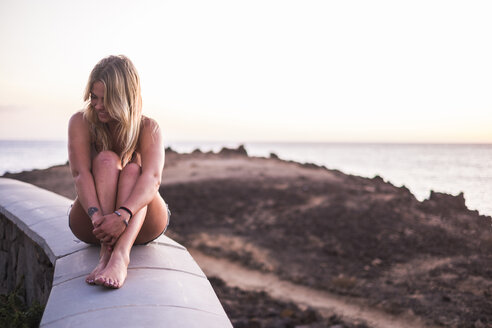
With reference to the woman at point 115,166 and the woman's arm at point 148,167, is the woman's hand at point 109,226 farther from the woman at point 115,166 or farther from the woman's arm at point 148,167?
the woman's arm at point 148,167

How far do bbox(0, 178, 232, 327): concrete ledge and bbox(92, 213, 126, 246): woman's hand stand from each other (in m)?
0.25

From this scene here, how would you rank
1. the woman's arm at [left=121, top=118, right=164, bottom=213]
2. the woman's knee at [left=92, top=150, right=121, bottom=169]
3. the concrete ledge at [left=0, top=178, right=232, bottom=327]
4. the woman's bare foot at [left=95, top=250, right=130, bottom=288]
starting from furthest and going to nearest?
the woman's knee at [left=92, top=150, right=121, bottom=169]
the woman's arm at [left=121, top=118, right=164, bottom=213]
the woman's bare foot at [left=95, top=250, right=130, bottom=288]
the concrete ledge at [left=0, top=178, right=232, bottom=327]

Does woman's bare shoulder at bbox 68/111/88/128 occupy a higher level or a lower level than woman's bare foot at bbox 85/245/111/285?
higher

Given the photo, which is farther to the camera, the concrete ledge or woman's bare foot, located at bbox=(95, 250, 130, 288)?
woman's bare foot, located at bbox=(95, 250, 130, 288)

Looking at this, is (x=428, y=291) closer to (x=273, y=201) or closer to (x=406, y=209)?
(x=406, y=209)

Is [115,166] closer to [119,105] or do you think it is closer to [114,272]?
[119,105]

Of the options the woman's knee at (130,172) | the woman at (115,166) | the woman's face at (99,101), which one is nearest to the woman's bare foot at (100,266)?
the woman at (115,166)

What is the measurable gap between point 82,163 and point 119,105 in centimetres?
47

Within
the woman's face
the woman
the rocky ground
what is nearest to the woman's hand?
the woman

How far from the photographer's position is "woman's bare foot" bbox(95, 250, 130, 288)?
2.26 meters

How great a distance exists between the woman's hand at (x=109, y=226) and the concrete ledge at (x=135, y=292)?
0.80 feet

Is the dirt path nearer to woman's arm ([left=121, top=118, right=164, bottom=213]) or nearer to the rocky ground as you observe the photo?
the rocky ground

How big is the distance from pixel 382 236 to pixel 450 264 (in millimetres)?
1588

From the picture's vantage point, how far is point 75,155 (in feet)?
9.25
